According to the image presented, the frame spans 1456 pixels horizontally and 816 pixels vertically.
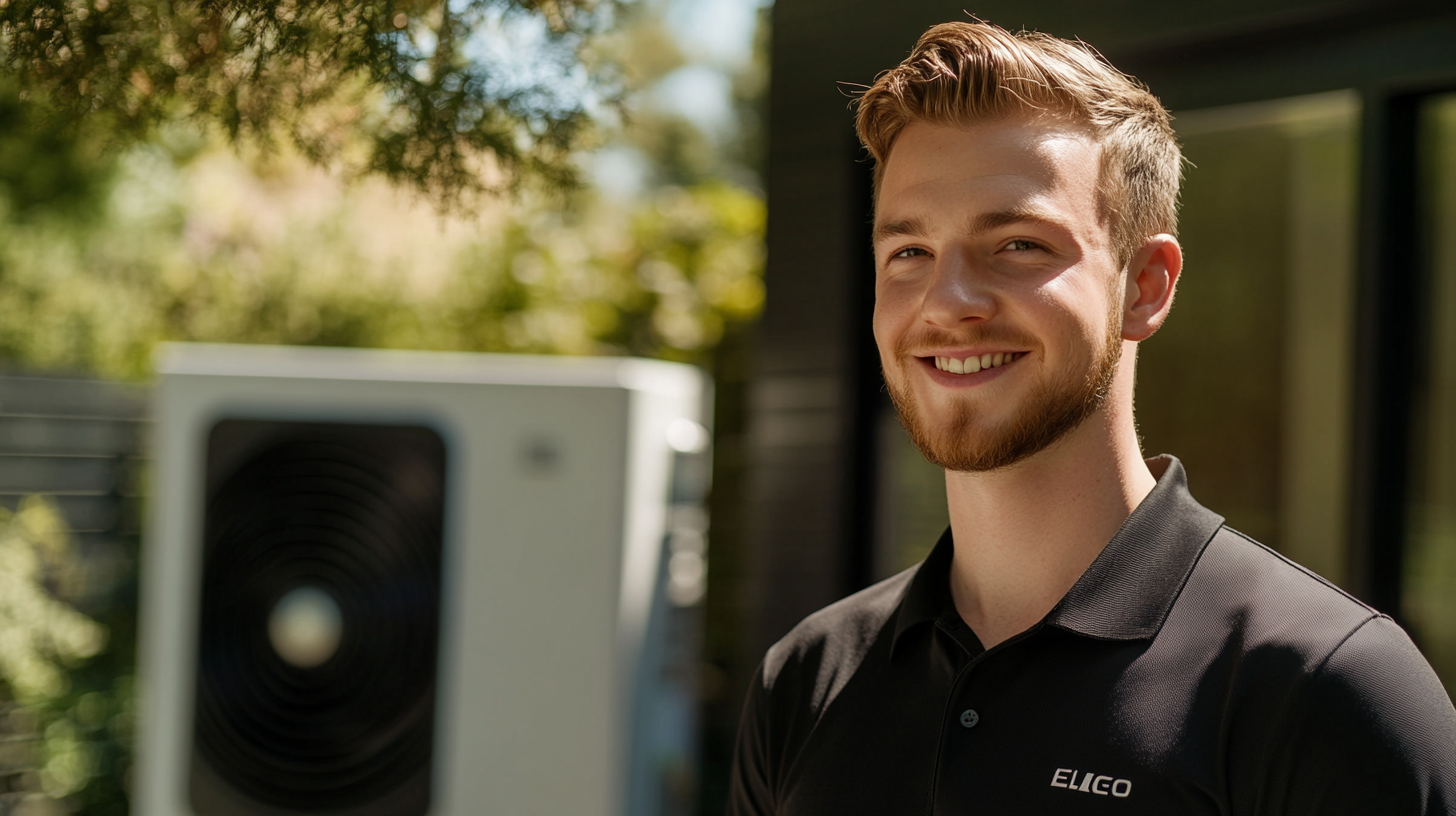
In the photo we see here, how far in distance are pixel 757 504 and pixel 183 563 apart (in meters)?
1.53

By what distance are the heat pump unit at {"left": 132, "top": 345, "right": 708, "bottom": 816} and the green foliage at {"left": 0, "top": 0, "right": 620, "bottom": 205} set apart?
6.53ft

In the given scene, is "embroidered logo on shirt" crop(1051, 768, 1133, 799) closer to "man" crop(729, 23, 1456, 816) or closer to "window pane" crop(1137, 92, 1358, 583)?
"man" crop(729, 23, 1456, 816)

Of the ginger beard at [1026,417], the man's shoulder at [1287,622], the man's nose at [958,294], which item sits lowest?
the man's shoulder at [1287,622]

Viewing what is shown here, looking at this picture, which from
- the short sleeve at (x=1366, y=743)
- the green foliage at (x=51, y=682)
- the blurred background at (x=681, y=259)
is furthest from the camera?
the green foliage at (x=51, y=682)

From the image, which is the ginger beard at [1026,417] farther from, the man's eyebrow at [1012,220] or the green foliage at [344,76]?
the green foliage at [344,76]

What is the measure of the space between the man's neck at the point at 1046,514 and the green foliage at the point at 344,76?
21.0 inches

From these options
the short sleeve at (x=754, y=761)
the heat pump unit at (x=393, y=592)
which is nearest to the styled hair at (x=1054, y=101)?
the short sleeve at (x=754, y=761)

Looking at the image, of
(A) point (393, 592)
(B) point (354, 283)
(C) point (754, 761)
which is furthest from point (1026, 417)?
(B) point (354, 283)

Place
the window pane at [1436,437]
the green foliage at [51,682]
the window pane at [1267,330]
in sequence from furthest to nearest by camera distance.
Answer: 1. the green foliage at [51,682]
2. the window pane at [1267,330]
3. the window pane at [1436,437]

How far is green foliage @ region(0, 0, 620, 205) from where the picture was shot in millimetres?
992

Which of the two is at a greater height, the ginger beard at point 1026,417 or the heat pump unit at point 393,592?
the ginger beard at point 1026,417

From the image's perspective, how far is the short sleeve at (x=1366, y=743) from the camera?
0.85m

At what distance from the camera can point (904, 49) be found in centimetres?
208

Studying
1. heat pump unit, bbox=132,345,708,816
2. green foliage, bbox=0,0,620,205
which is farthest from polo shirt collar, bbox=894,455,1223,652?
heat pump unit, bbox=132,345,708,816
